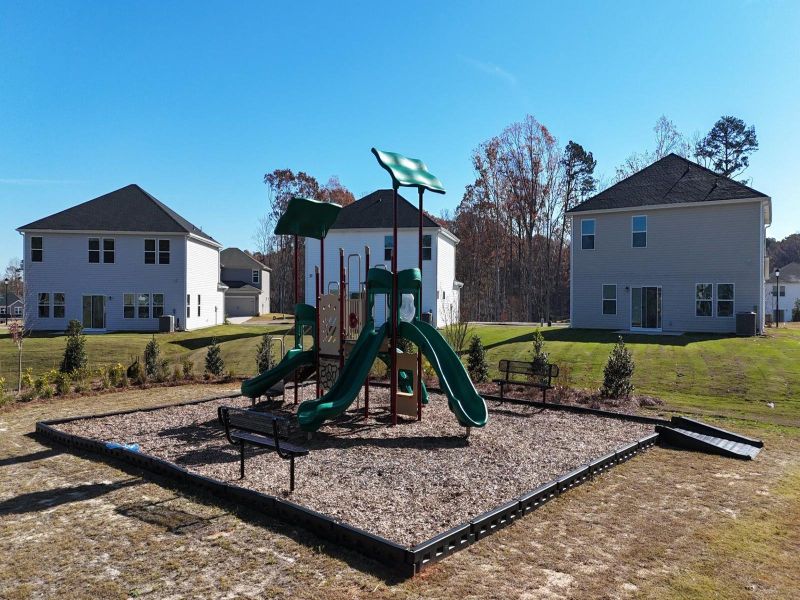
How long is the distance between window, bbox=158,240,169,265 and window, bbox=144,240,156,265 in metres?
0.28

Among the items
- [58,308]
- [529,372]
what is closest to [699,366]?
[529,372]

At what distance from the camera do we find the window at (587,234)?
28.0 m

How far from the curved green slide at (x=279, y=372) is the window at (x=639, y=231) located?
20535mm

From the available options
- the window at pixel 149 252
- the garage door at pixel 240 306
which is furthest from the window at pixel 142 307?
the garage door at pixel 240 306

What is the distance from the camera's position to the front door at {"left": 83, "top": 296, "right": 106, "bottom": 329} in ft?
104

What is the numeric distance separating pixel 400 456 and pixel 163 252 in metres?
28.8

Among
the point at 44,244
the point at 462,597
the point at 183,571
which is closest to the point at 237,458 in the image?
the point at 183,571

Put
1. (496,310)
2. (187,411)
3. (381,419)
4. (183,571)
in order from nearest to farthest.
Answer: (183,571) < (381,419) < (187,411) < (496,310)

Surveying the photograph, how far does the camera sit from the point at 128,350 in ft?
76.3

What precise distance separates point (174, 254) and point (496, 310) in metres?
33.6

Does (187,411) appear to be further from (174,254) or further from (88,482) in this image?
(174,254)

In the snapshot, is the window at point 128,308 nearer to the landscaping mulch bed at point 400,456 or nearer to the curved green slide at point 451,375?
the landscaping mulch bed at point 400,456

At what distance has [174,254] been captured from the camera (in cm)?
3291

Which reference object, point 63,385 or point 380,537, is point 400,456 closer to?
point 380,537
